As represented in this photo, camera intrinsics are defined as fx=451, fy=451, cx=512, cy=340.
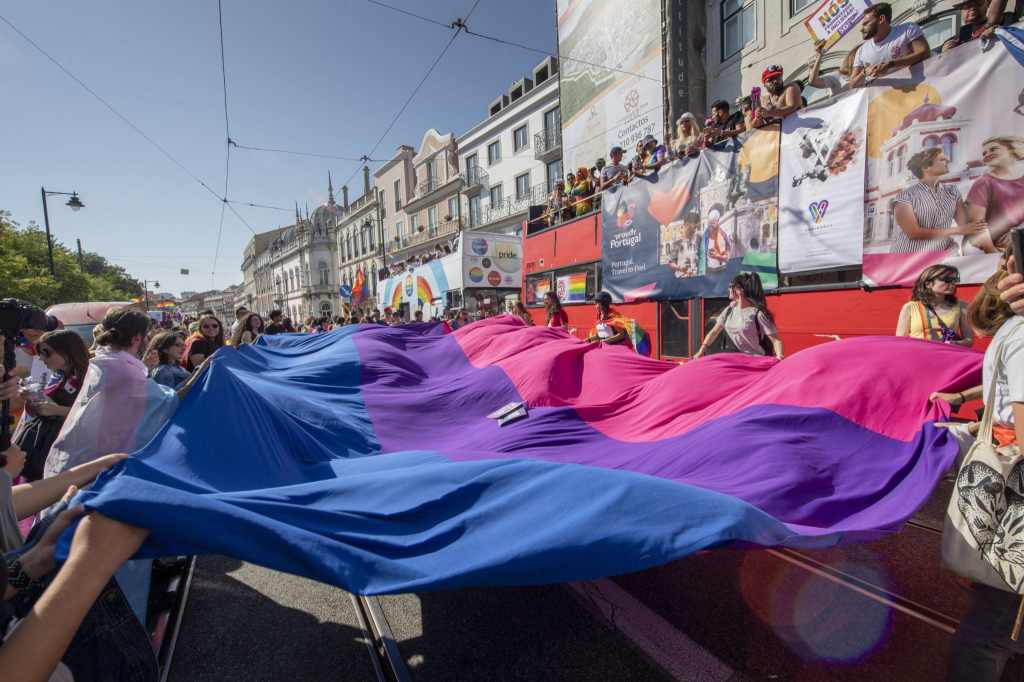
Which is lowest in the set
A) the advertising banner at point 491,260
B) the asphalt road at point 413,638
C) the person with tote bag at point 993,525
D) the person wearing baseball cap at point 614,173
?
the asphalt road at point 413,638

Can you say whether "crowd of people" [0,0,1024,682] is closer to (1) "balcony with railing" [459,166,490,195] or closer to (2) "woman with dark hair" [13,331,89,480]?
(2) "woman with dark hair" [13,331,89,480]

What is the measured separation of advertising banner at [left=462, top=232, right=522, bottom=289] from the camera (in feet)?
45.5

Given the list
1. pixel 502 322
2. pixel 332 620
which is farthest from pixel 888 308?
pixel 332 620

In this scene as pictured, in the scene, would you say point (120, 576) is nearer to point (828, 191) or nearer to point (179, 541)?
point (179, 541)

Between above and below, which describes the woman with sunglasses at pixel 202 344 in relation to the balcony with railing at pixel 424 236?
below

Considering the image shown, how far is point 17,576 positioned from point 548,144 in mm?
25558

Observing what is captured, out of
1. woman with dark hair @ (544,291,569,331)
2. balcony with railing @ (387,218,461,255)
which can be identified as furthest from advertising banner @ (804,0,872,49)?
balcony with railing @ (387,218,461,255)

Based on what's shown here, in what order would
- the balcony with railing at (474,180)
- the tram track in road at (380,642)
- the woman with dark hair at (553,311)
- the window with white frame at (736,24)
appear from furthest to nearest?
the balcony with railing at (474,180), the window with white frame at (736,24), the woman with dark hair at (553,311), the tram track in road at (380,642)

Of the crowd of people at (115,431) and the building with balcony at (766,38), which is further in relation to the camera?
the building with balcony at (766,38)

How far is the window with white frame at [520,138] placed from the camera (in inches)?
1015

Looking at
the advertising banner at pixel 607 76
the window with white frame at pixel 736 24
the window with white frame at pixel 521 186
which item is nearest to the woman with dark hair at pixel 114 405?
the advertising banner at pixel 607 76

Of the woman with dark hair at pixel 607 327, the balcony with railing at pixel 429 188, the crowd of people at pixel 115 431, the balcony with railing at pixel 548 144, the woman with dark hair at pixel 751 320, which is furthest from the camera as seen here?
the balcony with railing at pixel 429 188

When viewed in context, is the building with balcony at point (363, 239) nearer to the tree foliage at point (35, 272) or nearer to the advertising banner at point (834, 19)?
the tree foliage at point (35, 272)

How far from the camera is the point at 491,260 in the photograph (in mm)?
14281
